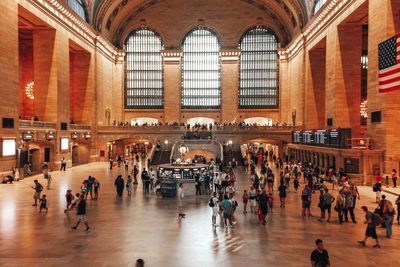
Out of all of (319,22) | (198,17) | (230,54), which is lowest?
(319,22)

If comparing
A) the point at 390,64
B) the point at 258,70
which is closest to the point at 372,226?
the point at 390,64

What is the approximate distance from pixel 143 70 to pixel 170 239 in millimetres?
40881

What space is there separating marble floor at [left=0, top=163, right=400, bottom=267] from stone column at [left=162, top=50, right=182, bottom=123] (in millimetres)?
33537

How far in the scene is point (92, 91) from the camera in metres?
39.0

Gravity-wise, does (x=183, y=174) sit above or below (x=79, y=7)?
below

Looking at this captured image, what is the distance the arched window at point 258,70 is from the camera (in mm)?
48438

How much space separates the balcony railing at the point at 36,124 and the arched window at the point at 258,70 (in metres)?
25.6

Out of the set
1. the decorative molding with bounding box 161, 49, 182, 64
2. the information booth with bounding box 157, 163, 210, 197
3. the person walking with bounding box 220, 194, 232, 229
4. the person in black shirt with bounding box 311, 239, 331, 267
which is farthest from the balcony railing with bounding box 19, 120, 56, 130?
the person in black shirt with bounding box 311, 239, 331, 267

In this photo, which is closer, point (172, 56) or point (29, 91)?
point (29, 91)

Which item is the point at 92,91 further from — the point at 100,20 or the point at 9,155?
the point at 9,155

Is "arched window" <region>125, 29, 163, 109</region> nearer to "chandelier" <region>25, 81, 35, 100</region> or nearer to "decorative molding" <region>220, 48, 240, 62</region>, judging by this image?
"decorative molding" <region>220, 48, 240, 62</region>

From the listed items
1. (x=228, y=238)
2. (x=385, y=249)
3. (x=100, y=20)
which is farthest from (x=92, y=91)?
(x=385, y=249)

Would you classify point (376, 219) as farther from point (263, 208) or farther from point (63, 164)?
point (63, 164)

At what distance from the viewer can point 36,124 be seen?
27266mm
